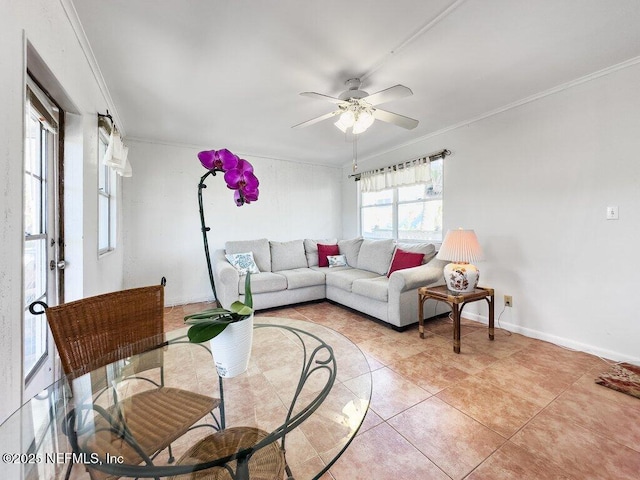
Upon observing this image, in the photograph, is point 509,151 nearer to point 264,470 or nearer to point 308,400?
point 308,400

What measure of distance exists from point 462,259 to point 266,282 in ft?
7.44

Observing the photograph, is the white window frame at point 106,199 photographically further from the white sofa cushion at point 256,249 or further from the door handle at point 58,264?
the white sofa cushion at point 256,249

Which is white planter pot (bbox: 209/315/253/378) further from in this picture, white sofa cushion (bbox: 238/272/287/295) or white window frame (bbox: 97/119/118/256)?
white sofa cushion (bbox: 238/272/287/295)

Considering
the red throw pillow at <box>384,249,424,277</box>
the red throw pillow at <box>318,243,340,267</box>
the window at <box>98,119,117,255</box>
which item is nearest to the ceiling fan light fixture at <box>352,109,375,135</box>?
the red throw pillow at <box>384,249,424,277</box>

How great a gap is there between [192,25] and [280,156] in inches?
116

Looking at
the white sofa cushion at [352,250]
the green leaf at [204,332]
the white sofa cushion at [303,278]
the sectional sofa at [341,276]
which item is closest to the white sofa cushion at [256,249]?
the sectional sofa at [341,276]

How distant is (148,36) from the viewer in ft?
5.67

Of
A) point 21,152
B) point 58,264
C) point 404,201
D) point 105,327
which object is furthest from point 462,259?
point 58,264

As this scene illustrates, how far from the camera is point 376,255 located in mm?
3793

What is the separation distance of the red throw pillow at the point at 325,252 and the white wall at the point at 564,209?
1.97 meters

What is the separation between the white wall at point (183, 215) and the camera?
367 cm

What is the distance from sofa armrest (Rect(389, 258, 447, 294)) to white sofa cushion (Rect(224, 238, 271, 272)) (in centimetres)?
195

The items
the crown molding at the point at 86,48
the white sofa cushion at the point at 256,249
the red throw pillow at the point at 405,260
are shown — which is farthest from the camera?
the white sofa cushion at the point at 256,249

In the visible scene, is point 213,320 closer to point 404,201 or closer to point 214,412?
point 214,412
